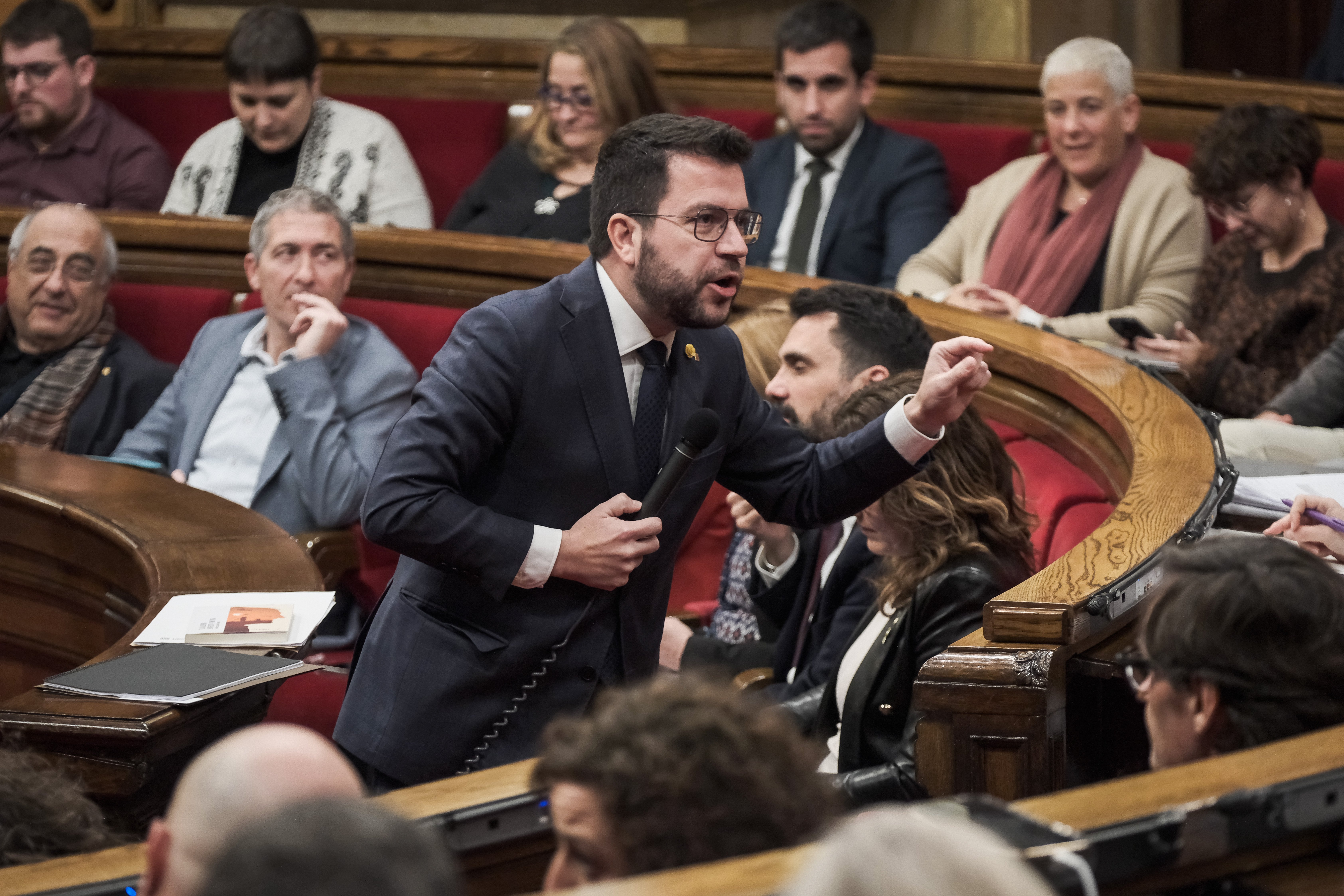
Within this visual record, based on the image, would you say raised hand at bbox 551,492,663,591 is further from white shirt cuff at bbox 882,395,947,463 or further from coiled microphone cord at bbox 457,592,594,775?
white shirt cuff at bbox 882,395,947,463

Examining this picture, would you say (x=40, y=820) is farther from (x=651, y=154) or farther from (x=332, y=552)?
(x=332, y=552)

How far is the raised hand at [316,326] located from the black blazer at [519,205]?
676 millimetres

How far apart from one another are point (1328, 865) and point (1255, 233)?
196cm

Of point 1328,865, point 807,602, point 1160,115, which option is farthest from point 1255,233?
point 1328,865

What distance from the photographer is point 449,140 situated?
3.68 meters

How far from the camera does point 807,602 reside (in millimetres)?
2111

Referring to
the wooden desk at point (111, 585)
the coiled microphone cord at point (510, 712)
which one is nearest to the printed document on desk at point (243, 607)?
the wooden desk at point (111, 585)

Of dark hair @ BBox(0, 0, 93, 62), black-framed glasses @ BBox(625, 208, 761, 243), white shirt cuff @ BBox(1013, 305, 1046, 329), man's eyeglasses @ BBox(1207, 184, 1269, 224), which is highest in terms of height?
dark hair @ BBox(0, 0, 93, 62)

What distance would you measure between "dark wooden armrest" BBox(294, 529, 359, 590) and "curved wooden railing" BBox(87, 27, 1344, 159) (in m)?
1.65

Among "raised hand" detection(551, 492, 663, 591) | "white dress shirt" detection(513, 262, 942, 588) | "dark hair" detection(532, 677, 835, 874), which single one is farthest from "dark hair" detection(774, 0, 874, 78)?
"dark hair" detection(532, 677, 835, 874)

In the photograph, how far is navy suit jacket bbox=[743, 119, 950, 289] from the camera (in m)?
3.14

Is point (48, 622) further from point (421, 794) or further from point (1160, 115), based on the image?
point (1160, 115)

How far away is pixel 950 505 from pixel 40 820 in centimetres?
97

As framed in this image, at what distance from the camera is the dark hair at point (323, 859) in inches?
22.0
